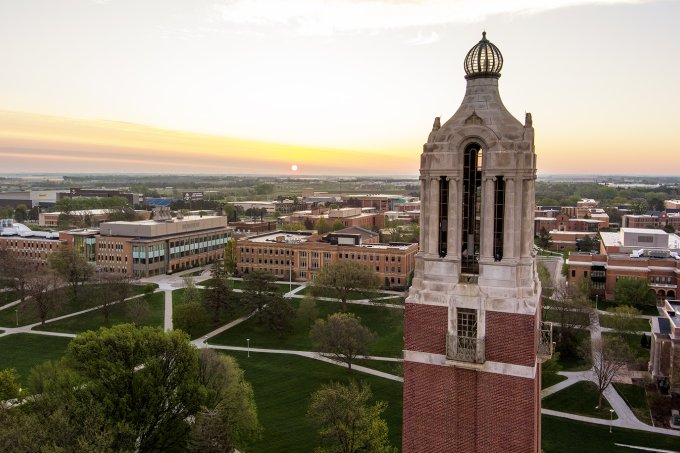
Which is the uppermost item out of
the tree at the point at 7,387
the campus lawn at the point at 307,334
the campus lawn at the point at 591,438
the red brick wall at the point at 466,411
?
the red brick wall at the point at 466,411

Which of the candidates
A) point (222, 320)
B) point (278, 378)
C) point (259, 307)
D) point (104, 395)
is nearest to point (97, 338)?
point (104, 395)

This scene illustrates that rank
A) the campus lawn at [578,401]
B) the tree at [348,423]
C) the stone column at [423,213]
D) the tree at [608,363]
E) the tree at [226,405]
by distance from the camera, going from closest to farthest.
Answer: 1. the stone column at [423,213]
2. the tree at [226,405]
3. the tree at [348,423]
4. the campus lawn at [578,401]
5. the tree at [608,363]

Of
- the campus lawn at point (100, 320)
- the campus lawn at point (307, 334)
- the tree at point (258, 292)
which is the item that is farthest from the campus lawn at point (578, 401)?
the campus lawn at point (100, 320)

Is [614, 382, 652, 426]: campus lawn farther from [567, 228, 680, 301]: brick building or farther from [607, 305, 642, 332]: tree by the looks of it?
[567, 228, 680, 301]: brick building

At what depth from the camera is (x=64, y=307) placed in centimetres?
8000

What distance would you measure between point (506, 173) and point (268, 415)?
36.0 m

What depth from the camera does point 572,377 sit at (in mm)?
54531

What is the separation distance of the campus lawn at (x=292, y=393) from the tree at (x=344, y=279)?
65.1ft

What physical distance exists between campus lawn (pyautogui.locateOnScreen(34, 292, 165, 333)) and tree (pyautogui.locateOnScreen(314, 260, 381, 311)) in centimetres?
2337

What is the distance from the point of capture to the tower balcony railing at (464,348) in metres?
16.1

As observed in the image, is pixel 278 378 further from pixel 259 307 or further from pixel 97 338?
pixel 97 338

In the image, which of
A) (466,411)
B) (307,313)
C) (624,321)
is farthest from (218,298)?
(466,411)

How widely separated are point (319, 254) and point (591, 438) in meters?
64.5

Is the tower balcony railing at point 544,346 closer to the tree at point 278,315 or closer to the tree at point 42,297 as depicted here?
the tree at point 278,315
